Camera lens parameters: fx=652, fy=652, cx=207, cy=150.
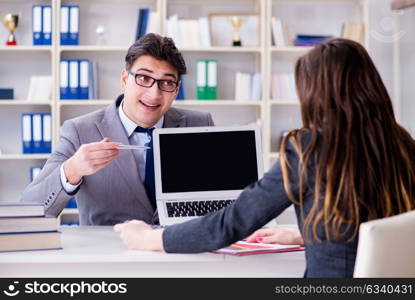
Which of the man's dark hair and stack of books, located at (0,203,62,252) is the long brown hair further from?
the man's dark hair

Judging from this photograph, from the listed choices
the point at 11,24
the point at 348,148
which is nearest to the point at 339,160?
the point at 348,148

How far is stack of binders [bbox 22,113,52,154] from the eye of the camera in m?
4.51

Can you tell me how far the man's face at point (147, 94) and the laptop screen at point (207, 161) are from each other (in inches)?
9.2

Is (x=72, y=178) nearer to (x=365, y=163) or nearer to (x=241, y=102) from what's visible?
(x=365, y=163)

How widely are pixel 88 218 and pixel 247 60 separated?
2.79 m

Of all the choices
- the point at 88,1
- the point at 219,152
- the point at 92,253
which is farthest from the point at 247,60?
the point at 92,253

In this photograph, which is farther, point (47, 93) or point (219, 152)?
point (47, 93)

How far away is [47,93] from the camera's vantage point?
182 inches

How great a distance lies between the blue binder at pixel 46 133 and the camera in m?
4.52

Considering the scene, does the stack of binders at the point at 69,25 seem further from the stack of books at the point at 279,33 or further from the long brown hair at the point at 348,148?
the long brown hair at the point at 348,148

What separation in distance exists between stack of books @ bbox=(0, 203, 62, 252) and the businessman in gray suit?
0.54 m

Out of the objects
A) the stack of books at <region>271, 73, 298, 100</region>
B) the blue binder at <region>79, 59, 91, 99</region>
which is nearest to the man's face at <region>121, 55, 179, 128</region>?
the blue binder at <region>79, 59, 91, 99</region>

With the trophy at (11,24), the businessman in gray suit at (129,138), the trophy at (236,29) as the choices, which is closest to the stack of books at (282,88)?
the trophy at (236,29)

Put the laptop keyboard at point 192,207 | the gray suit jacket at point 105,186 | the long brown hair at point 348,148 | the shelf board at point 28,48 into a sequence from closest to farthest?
1. the long brown hair at point 348,148
2. the laptop keyboard at point 192,207
3. the gray suit jacket at point 105,186
4. the shelf board at point 28,48
